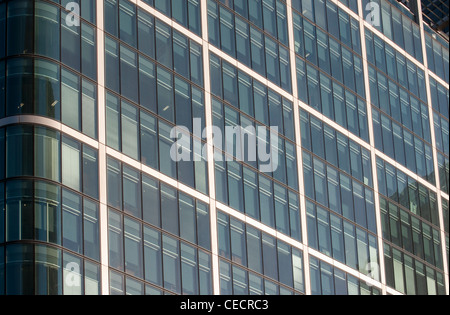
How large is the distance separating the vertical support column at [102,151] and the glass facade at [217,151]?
0.08 metres

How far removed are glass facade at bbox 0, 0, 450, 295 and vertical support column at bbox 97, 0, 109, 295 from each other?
0.25 feet

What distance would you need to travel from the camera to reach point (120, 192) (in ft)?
201

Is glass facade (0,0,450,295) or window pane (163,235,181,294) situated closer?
glass facade (0,0,450,295)

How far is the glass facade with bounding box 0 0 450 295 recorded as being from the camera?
5872 centimetres

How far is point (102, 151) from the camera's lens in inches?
2414

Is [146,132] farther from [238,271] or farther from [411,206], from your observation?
[411,206]

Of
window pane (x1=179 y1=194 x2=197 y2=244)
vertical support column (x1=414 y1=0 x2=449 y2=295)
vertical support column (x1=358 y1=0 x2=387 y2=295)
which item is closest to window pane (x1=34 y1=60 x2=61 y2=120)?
window pane (x1=179 y1=194 x2=197 y2=244)

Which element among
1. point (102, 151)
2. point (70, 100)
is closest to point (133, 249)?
point (102, 151)

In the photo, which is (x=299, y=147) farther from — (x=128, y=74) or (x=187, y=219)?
(x=128, y=74)

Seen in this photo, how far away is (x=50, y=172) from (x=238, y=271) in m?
13.4

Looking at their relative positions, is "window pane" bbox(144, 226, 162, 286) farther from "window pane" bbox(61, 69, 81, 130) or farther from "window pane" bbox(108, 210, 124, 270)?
"window pane" bbox(61, 69, 81, 130)

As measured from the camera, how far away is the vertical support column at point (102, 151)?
58.7 m

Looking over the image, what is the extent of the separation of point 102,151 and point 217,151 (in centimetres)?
897

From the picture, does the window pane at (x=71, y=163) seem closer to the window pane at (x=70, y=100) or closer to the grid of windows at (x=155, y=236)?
the window pane at (x=70, y=100)
